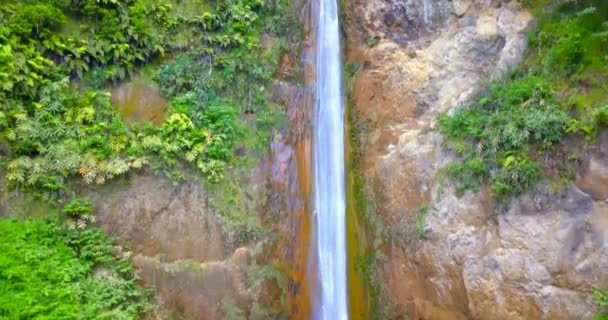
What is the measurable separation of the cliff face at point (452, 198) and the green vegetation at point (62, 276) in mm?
5544

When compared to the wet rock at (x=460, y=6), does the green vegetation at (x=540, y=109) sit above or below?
below

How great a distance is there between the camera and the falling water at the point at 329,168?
10.4m

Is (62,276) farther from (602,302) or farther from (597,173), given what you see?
(597,173)

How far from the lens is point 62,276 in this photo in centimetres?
830

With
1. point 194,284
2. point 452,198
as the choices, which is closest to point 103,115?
point 194,284

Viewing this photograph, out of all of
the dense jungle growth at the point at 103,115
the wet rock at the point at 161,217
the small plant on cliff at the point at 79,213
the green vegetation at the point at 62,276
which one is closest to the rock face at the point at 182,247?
the wet rock at the point at 161,217

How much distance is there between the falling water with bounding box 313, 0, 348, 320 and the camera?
1036 cm

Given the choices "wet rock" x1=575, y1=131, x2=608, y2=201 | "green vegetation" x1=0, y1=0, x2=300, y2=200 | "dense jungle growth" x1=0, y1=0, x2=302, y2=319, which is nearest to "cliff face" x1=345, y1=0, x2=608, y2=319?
"wet rock" x1=575, y1=131, x2=608, y2=201

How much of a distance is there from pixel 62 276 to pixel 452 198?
7.69m

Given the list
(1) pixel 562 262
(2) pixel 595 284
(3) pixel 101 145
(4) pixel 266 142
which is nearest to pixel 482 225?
(1) pixel 562 262

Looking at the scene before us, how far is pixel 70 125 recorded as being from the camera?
9586 millimetres

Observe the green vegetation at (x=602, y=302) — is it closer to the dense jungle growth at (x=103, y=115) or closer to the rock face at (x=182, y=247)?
the rock face at (x=182, y=247)

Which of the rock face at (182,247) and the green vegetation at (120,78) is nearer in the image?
the green vegetation at (120,78)

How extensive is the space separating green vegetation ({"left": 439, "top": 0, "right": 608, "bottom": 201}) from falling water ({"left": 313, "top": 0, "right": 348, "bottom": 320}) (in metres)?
2.78
